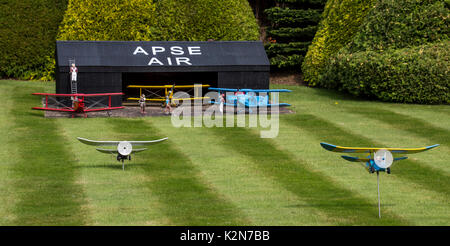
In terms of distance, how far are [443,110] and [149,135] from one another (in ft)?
48.6

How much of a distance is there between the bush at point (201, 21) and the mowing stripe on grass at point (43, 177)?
14.6 meters

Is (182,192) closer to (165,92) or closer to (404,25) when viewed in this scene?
(165,92)

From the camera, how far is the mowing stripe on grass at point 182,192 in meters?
15.8

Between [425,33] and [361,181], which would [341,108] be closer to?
[425,33]

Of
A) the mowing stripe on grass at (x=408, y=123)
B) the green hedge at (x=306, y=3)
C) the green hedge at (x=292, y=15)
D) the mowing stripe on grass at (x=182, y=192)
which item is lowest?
the mowing stripe on grass at (x=182, y=192)

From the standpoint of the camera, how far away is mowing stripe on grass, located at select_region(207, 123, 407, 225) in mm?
15984

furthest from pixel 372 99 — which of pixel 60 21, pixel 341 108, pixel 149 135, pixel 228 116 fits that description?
pixel 60 21

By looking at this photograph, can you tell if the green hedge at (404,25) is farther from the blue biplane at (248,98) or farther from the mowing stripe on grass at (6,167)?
the mowing stripe on grass at (6,167)

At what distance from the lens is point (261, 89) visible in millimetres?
34781

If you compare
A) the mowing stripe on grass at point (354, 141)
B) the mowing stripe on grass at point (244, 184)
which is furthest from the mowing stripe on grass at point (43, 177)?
the mowing stripe on grass at point (354, 141)

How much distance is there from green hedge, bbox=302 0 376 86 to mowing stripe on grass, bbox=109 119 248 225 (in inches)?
766

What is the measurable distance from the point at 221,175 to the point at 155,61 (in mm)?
14806

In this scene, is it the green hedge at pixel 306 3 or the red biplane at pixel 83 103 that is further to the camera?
the green hedge at pixel 306 3

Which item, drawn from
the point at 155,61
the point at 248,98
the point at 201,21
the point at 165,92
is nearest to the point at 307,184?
the point at 248,98
